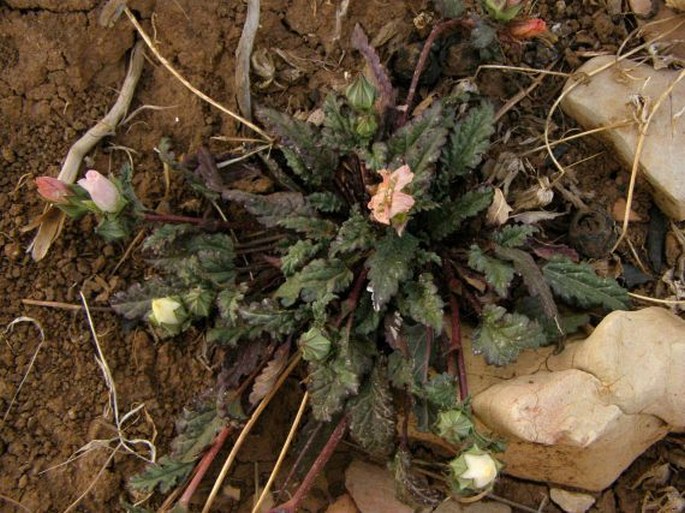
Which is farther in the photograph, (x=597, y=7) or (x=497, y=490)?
(x=597, y=7)

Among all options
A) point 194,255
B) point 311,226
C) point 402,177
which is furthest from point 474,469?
point 194,255

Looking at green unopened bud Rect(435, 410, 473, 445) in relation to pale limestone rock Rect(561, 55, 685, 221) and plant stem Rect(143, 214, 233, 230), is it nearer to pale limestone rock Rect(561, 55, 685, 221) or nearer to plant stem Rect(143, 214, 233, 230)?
plant stem Rect(143, 214, 233, 230)

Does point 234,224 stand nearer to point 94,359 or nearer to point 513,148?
point 94,359

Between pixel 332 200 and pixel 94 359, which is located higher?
pixel 332 200

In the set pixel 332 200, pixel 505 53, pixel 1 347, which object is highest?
pixel 505 53

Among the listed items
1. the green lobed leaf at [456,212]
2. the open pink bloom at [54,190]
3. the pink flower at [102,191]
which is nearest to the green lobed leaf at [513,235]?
the green lobed leaf at [456,212]

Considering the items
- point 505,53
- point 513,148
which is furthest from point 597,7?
point 513,148

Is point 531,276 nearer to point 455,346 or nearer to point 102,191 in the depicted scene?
point 455,346

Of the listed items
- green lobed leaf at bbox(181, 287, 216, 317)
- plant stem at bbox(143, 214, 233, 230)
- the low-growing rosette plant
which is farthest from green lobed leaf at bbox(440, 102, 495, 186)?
green lobed leaf at bbox(181, 287, 216, 317)
